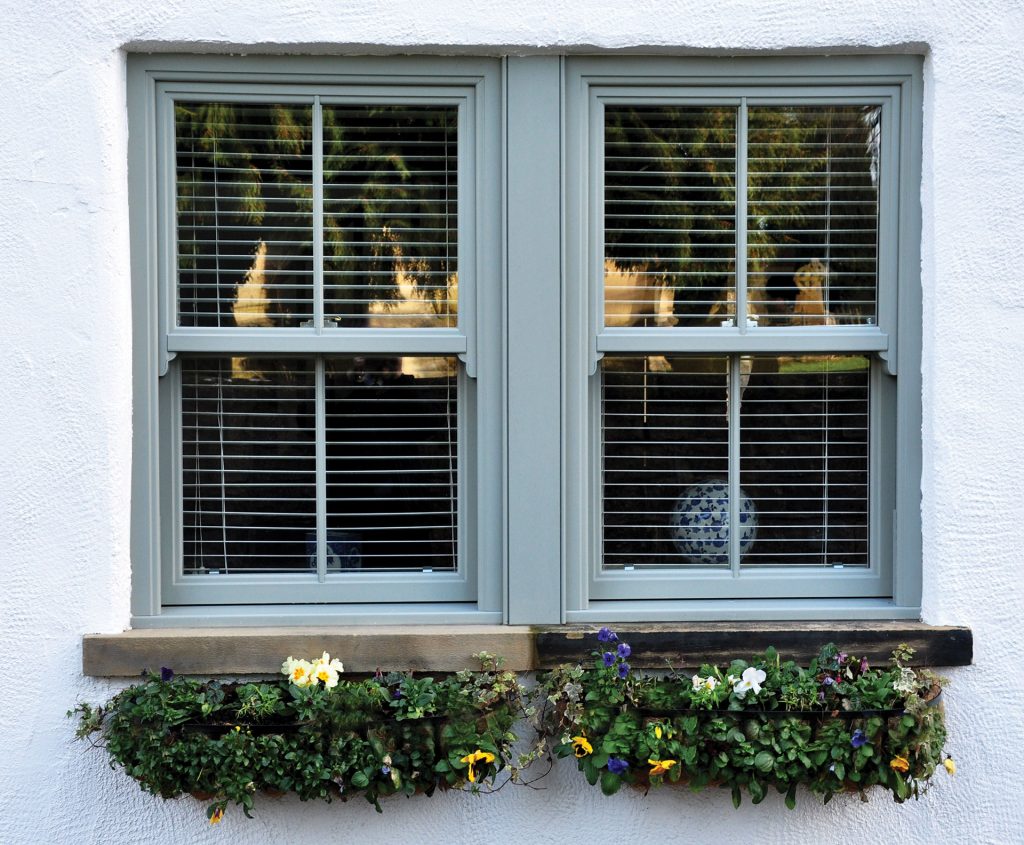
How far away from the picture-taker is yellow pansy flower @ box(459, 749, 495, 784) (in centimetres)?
249

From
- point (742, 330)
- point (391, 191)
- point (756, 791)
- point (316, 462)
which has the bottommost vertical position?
point (756, 791)

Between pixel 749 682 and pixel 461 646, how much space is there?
75cm

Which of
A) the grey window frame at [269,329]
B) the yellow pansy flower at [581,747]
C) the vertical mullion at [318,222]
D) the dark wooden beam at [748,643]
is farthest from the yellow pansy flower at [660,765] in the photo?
the vertical mullion at [318,222]

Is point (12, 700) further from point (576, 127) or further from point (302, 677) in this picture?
point (576, 127)

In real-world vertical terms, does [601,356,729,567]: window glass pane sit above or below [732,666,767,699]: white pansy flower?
above

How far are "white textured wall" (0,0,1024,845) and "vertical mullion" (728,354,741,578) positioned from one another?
0.51m

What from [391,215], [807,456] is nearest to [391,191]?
[391,215]

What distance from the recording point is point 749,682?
2543mm

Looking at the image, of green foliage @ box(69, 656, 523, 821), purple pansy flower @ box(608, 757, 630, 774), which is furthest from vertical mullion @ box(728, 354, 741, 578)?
green foliage @ box(69, 656, 523, 821)

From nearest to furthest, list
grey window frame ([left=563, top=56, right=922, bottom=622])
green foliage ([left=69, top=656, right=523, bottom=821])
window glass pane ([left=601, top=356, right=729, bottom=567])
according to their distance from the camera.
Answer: green foliage ([left=69, top=656, right=523, bottom=821]) → grey window frame ([left=563, top=56, right=922, bottom=622]) → window glass pane ([left=601, top=356, right=729, bottom=567])

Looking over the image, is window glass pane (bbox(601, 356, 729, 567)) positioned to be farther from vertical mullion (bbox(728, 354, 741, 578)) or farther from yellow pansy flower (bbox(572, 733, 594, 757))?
yellow pansy flower (bbox(572, 733, 594, 757))

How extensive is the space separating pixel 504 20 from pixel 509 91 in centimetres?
18

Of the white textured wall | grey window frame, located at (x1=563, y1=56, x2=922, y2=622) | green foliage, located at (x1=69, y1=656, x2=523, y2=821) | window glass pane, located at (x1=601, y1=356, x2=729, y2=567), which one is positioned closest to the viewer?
green foliage, located at (x1=69, y1=656, x2=523, y2=821)

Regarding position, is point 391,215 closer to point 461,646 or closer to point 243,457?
point 243,457
